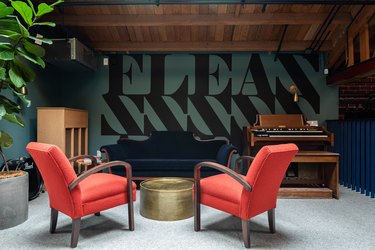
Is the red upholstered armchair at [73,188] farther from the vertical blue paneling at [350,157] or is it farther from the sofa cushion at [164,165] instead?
the vertical blue paneling at [350,157]

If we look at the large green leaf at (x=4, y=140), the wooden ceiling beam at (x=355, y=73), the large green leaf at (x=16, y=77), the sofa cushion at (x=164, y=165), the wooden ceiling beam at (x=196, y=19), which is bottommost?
the sofa cushion at (x=164, y=165)

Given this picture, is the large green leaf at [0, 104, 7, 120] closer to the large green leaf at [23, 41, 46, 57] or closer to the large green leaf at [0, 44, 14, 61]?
the large green leaf at [0, 44, 14, 61]

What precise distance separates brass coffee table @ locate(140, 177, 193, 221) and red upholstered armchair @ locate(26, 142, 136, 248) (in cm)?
35

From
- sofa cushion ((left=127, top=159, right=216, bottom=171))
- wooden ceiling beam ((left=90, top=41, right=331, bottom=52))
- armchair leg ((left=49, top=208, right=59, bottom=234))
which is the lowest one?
armchair leg ((left=49, top=208, right=59, bottom=234))

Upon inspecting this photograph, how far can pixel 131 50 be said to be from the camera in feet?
18.3

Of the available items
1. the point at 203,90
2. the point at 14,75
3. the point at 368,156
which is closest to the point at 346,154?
the point at 368,156

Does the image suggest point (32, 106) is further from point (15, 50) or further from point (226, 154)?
point (226, 154)

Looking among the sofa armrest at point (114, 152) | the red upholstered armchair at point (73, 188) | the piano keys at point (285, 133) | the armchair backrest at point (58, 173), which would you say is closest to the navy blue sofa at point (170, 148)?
the sofa armrest at point (114, 152)

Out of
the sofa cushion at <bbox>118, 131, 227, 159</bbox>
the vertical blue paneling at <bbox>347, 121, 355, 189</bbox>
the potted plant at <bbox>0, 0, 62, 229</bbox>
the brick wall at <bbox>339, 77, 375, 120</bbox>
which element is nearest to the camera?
the potted plant at <bbox>0, 0, 62, 229</bbox>

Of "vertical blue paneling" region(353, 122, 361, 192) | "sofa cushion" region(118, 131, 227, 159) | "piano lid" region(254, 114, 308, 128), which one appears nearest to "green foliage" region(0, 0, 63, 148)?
"sofa cushion" region(118, 131, 227, 159)

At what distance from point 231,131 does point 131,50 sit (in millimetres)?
2596

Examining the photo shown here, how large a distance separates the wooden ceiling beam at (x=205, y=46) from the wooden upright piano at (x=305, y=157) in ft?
5.00

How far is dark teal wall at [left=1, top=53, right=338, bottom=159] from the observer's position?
568 centimetres

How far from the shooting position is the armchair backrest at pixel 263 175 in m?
2.34
